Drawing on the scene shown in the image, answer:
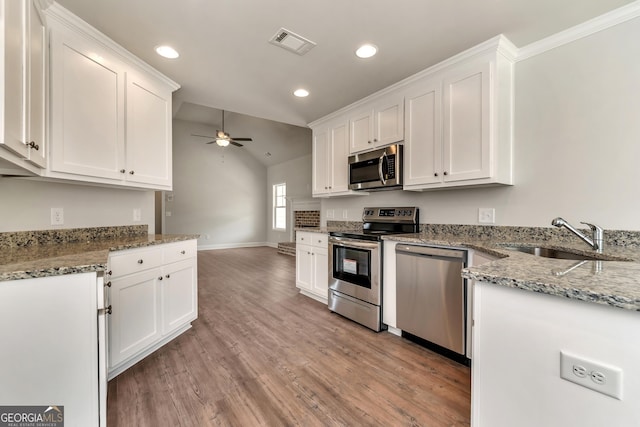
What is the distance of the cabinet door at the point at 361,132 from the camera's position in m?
3.06

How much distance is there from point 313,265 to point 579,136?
277 centimetres

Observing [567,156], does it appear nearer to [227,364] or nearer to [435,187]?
[435,187]

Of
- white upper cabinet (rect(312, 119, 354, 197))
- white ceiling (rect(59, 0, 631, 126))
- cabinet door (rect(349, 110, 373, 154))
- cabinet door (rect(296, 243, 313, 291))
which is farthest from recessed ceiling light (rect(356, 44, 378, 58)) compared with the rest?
cabinet door (rect(296, 243, 313, 291))

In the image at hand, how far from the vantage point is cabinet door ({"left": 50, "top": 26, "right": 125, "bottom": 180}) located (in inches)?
68.1

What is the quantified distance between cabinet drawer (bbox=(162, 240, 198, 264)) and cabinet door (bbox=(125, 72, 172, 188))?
2.06ft

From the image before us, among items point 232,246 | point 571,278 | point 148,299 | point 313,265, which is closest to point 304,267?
point 313,265

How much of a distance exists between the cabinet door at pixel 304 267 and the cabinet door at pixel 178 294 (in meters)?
1.41

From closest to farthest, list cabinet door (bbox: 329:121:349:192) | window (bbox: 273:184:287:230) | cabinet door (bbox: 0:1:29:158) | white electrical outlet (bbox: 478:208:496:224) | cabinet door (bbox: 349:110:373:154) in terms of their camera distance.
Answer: cabinet door (bbox: 0:1:29:158) → white electrical outlet (bbox: 478:208:496:224) → cabinet door (bbox: 349:110:373:154) → cabinet door (bbox: 329:121:349:192) → window (bbox: 273:184:287:230)

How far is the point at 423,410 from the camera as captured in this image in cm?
154

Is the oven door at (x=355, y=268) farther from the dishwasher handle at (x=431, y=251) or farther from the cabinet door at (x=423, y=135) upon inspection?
the cabinet door at (x=423, y=135)

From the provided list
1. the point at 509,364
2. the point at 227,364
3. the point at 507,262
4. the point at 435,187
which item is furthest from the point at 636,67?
the point at 227,364

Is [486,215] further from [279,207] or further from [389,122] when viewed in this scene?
[279,207]

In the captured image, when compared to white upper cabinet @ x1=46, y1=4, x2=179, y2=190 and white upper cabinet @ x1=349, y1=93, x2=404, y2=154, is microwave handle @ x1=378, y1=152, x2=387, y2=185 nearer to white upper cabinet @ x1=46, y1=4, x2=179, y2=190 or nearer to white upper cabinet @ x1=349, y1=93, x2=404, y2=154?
white upper cabinet @ x1=349, y1=93, x2=404, y2=154

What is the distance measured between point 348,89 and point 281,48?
959mm
